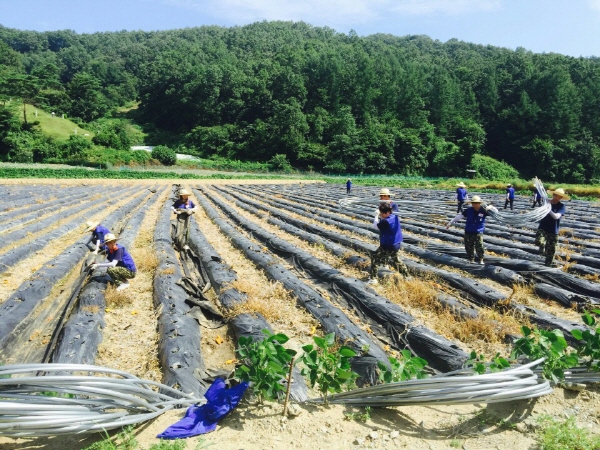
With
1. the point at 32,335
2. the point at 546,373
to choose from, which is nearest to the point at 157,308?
the point at 32,335

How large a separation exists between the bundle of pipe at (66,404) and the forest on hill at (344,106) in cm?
5229

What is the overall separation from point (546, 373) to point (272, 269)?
16.9 feet

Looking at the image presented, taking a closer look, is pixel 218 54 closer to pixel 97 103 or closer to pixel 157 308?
pixel 97 103

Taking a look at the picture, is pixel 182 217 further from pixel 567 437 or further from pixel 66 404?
pixel 567 437

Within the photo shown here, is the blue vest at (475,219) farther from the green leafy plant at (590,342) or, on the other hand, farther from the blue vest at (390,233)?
the green leafy plant at (590,342)

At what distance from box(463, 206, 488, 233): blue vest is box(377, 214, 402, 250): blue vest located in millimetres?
1898

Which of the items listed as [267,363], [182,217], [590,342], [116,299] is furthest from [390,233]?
[182,217]

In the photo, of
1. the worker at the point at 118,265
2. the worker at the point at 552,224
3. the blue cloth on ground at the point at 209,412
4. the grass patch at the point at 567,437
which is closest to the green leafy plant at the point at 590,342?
the grass patch at the point at 567,437

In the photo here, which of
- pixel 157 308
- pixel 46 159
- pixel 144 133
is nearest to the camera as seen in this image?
pixel 157 308

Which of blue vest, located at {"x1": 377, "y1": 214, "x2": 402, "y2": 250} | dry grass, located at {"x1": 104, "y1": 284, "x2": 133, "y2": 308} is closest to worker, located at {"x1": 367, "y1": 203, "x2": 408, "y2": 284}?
blue vest, located at {"x1": 377, "y1": 214, "x2": 402, "y2": 250}

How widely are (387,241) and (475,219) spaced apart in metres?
2.19

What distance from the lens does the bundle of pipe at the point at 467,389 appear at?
9.56ft

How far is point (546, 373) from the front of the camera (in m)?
3.17

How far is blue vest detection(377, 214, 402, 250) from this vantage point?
264 inches
